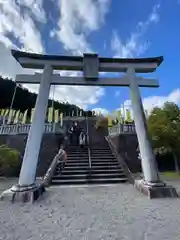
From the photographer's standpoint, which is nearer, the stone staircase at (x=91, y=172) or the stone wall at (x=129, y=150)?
the stone staircase at (x=91, y=172)

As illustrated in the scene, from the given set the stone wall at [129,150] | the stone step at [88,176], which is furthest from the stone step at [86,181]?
the stone wall at [129,150]

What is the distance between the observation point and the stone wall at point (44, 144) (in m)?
9.02

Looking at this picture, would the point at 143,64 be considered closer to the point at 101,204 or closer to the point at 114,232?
the point at 101,204

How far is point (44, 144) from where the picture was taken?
Answer: 947cm

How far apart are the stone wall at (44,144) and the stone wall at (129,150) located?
12.1 feet

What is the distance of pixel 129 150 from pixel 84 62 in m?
5.66

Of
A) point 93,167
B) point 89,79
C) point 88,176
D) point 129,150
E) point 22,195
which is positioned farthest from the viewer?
point 129,150

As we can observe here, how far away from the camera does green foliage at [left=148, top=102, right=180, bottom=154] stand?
309 inches

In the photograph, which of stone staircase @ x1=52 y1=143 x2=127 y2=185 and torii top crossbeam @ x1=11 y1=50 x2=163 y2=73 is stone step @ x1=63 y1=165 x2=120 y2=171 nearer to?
stone staircase @ x1=52 y1=143 x2=127 y2=185

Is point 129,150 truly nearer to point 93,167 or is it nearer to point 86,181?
point 93,167

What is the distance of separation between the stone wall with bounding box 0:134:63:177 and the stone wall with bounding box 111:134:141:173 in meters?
3.69

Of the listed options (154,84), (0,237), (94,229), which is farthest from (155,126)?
(0,237)

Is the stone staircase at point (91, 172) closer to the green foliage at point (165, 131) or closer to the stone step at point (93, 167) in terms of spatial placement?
the stone step at point (93, 167)

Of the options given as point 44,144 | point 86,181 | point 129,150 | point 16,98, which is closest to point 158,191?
point 86,181
